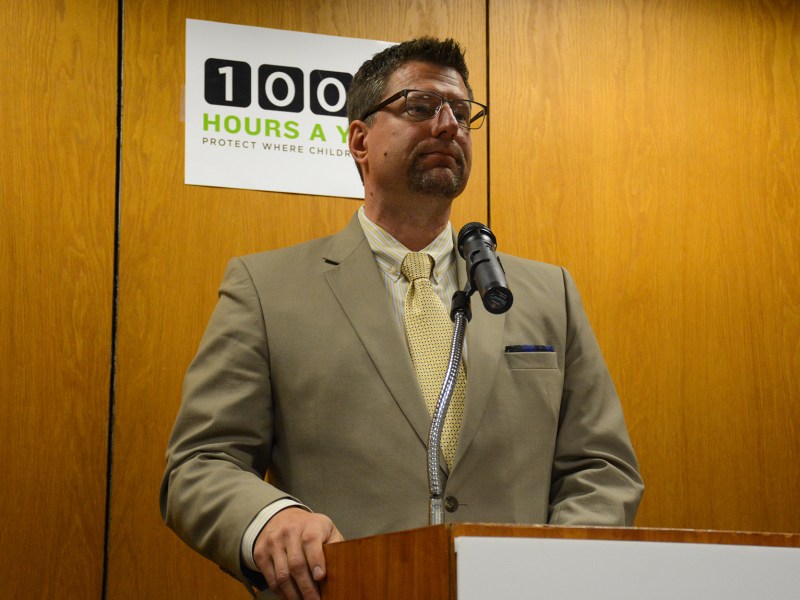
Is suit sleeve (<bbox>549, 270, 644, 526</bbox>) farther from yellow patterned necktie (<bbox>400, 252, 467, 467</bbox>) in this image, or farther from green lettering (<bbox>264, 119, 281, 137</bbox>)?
green lettering (<bbox>264, 119, 281, 137</bbox>)

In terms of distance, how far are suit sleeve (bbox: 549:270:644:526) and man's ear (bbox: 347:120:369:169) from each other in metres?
0.59

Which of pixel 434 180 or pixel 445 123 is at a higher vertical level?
pixel 445 123

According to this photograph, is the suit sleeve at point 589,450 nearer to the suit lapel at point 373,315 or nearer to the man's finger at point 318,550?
the suit lapel at point 373,315

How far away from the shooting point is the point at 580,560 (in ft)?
3.51

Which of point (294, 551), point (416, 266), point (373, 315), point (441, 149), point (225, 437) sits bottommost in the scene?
point (294, 551)

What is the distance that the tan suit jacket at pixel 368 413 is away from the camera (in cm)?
183

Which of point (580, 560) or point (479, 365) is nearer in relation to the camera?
point (580, 560)

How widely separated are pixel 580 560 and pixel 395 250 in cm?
113

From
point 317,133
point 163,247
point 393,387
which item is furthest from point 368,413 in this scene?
point 317,133

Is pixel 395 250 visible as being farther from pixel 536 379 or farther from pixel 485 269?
pixel 485 269

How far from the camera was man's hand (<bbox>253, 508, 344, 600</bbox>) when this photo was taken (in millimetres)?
1329

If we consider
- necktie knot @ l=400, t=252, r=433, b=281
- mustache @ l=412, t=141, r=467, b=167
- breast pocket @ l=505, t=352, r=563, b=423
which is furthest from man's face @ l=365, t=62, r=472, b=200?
breast pocket @ l=505, t=352, r=563, b=423

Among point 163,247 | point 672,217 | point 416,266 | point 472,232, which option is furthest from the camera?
point 672,217

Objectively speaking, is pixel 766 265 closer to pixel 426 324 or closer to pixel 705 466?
pixel 705 466
